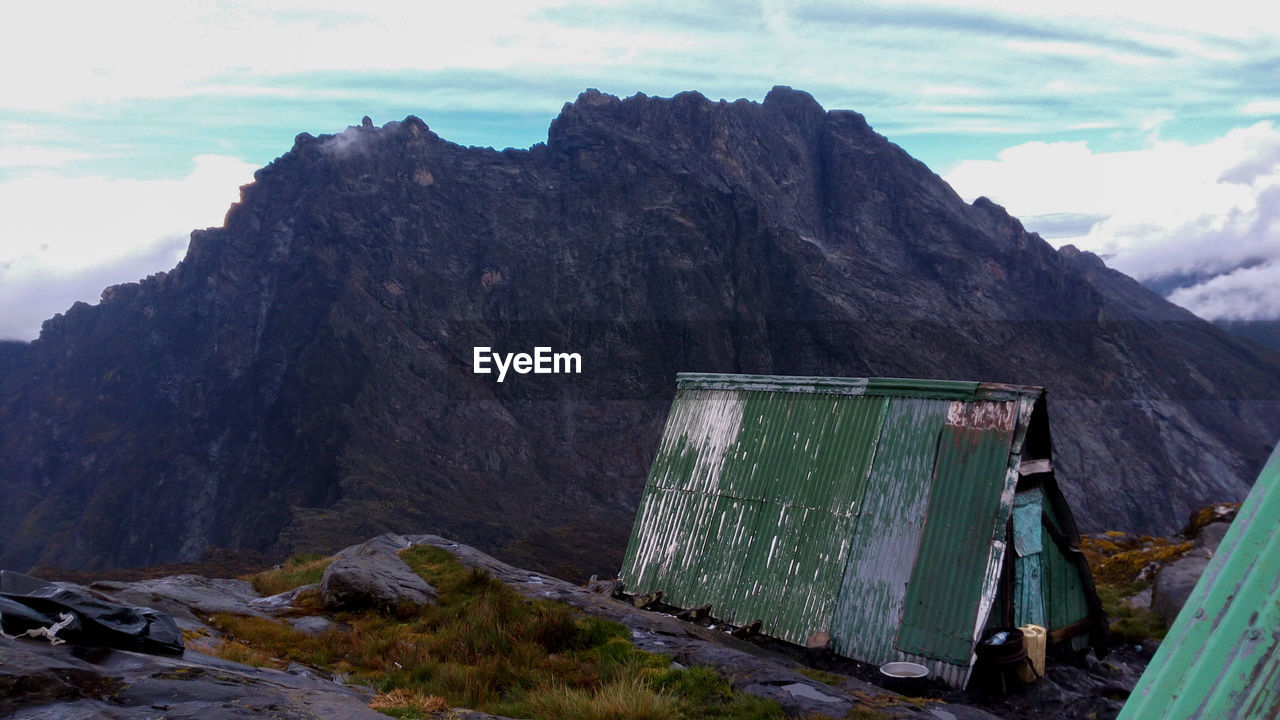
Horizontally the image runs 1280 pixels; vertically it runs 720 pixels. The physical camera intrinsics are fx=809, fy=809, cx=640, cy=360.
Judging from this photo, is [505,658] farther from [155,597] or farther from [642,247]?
[642,247]

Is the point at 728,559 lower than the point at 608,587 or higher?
higher

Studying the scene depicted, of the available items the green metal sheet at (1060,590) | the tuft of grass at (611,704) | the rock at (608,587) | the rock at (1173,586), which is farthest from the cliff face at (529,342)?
the tuft of grass at (611,704)

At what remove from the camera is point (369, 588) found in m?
12.1

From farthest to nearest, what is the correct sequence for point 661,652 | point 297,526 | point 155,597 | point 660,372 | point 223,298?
1. point 223,298
2. point 660,372
3. point 297,526
4. point 155,597
5. point 661,652

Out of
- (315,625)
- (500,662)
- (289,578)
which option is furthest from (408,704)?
(289,578)

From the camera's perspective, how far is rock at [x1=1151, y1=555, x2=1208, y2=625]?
14688 millimetres

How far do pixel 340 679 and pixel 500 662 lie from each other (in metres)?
1.72

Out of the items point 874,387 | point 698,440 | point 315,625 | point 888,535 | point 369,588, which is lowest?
point 315,625

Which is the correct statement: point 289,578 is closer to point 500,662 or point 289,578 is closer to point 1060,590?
point 500,662

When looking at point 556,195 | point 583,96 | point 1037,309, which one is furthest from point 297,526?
point 1037,309

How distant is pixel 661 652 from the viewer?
10.1m

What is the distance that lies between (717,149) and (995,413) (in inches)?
4252

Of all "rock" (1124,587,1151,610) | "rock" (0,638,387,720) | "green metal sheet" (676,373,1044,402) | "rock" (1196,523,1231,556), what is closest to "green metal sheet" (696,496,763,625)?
"green metal sheet" (676,373,1044,402)

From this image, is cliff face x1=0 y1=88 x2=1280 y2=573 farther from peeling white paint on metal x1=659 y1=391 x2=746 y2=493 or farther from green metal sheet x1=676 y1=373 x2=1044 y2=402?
green metal sheet x1=676 y1=373 x2=1044 y2=402
